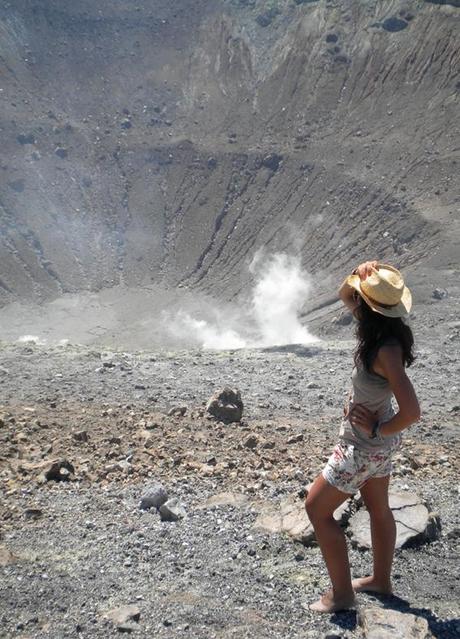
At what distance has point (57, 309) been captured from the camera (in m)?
35.1

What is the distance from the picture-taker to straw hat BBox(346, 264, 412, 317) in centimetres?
371

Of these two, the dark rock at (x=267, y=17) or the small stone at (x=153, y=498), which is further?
the dark rock at (x=267, y=17)

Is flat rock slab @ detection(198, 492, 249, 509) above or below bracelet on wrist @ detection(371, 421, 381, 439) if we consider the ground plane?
above

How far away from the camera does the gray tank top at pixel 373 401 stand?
381cm

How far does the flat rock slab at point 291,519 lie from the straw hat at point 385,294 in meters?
2.02

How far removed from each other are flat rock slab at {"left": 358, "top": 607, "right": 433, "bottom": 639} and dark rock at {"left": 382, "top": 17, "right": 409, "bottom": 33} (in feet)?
143

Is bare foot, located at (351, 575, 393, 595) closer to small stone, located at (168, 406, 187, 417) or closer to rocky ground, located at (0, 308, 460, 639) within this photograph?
rocky ground, located at (0, 308, 460, 639)

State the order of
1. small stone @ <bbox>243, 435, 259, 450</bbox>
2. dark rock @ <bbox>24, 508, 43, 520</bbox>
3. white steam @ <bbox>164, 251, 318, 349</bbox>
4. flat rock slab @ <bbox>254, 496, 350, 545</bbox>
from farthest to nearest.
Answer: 1. white steam @ <bbox>164, 251, 318, 349</bbox>
2. small stone @ <bbox>243, 435, 259, 450</bbox>
3. dark rock @ <bbox>24, 508, 43, 520</bbox>
4. flat rock slab @ <bbox>254, 496, 350, 545</bbox>

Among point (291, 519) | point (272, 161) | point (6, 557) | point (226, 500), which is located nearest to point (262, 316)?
point (272, 161)

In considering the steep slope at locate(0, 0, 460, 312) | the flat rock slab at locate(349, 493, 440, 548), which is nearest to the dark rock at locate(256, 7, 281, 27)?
the steep slope at locate(0, 0, 460, 312)

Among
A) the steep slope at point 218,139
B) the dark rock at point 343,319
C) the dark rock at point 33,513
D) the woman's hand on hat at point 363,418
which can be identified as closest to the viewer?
the woman's hand on hat at point 363,418

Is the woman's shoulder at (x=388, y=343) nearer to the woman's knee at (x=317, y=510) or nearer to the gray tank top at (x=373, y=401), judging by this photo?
the gray tank top at (x=373, y=401)

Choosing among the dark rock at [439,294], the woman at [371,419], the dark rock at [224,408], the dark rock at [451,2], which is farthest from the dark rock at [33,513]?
the dark rock at [451,2]

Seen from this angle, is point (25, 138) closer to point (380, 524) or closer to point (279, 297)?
point (279, 297)
